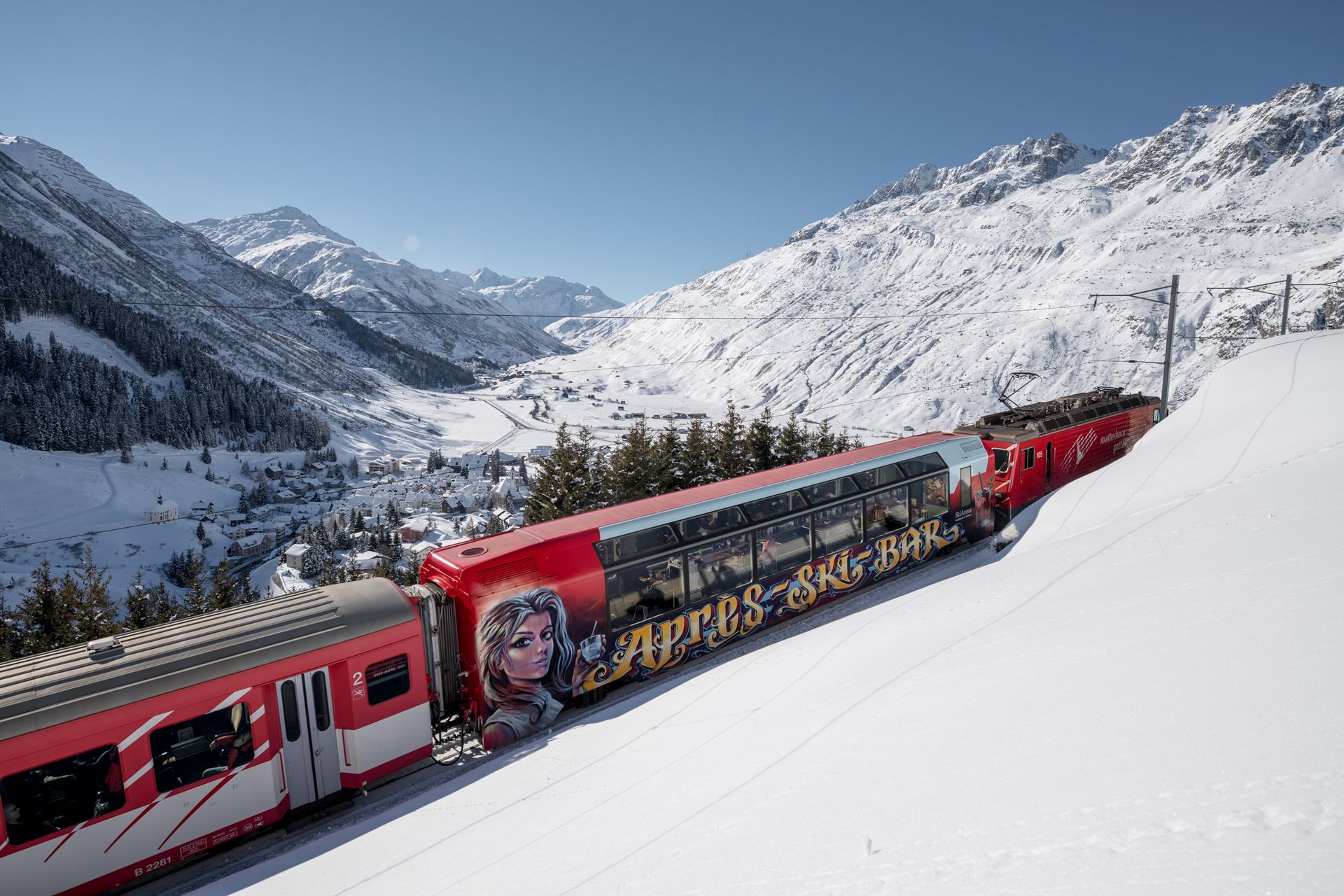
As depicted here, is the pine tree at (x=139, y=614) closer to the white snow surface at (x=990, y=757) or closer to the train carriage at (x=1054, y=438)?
the white snow surface at (x=990, y=757)

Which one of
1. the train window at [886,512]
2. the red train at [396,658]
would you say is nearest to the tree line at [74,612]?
the red train at [396,658]

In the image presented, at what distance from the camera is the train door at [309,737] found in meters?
9.05

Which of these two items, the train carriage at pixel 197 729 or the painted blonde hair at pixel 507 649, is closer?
the train carriage at pixel 197 729

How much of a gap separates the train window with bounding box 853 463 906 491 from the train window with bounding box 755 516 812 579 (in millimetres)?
2055

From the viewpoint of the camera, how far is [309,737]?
9.27 m

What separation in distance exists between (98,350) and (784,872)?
199471 mm

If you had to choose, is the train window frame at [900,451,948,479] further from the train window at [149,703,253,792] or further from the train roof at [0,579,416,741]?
the train window at [149,703,253,792]

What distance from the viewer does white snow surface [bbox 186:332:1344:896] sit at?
137 inches

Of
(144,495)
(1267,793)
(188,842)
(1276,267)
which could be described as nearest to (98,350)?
(144,495)

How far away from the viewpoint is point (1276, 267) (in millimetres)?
136750

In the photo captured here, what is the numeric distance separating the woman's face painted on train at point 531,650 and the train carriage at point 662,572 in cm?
2

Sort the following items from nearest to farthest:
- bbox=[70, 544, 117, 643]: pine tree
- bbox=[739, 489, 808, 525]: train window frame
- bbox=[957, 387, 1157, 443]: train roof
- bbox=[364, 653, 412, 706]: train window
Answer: bbox=[364, 653, 412, 706]: train window
bbox=[739, 489, 808, 525]: train window frame
bbox=[70, 544, 117, 643]: pine tree
bbox=[957, 387, 1157, 443]: train roof

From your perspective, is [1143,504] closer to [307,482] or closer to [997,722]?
[997,722]

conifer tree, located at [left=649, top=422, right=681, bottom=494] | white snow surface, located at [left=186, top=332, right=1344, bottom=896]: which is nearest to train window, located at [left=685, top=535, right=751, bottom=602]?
white snow surface, located at [left=186, top=332, right=1344, bottom=896]
